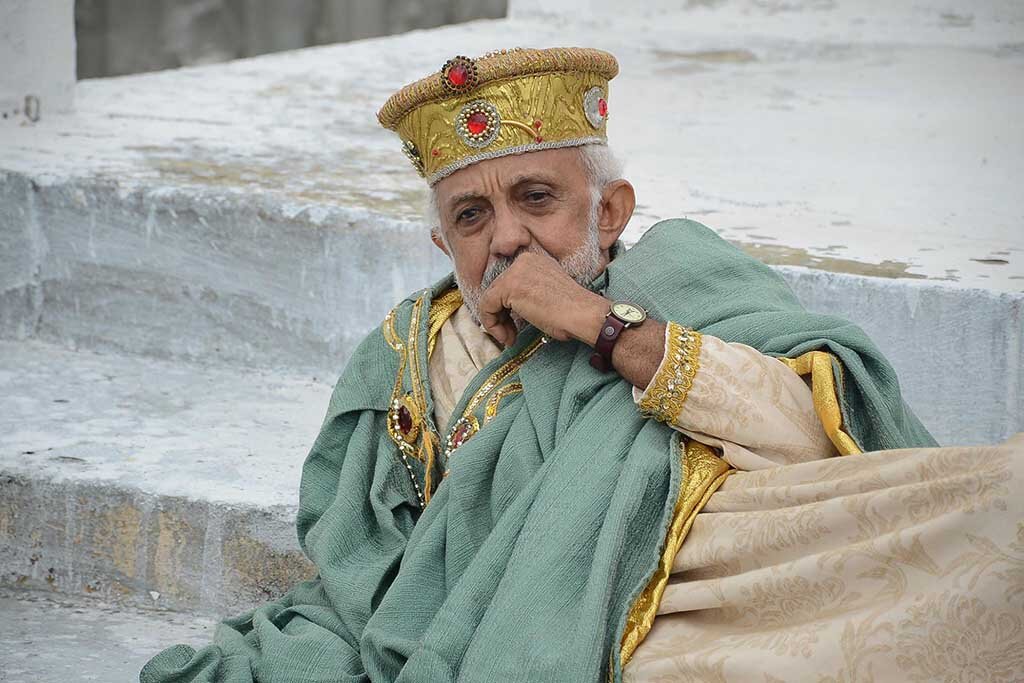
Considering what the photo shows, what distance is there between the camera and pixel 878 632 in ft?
6.06

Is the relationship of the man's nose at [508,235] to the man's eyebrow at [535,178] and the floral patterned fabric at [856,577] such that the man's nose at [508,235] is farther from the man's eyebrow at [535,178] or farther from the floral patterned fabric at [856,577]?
the floral patterned fabric at [856,577]

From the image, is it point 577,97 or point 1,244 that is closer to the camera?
point 577,97

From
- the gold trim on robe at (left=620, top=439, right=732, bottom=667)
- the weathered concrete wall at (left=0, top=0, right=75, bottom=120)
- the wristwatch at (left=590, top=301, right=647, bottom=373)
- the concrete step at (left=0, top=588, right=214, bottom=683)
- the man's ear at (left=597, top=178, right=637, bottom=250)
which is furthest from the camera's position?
the weathered concrete wall at (left=0, top=0, right=75, bottom=120)

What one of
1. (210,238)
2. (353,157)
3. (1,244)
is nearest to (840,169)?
(353,157)

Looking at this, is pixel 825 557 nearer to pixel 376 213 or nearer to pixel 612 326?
pixel 612 326

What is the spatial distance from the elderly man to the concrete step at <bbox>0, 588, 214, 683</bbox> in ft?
1.40

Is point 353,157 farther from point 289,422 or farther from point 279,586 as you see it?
point 279,586

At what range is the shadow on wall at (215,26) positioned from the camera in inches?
268

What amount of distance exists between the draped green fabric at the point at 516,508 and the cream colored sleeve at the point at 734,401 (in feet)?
0.22

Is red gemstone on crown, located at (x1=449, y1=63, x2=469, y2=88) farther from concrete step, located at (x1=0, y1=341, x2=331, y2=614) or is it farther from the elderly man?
concrete step, located at (x1=0, y1=341, x2=331, y2=614)

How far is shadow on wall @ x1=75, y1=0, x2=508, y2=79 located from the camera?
682 centimetres

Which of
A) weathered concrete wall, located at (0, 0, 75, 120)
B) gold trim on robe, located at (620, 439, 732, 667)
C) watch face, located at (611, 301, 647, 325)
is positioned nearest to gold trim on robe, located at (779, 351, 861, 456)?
gold trim on robe, located at (620, 439, 732, 667)

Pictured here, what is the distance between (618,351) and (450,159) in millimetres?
520

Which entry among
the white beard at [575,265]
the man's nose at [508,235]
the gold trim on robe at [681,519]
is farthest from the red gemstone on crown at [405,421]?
the gold trim on robe at [681,519]
